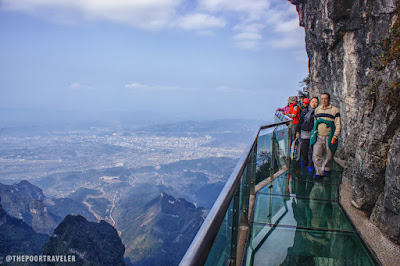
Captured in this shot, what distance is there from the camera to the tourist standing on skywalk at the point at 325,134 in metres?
7.06

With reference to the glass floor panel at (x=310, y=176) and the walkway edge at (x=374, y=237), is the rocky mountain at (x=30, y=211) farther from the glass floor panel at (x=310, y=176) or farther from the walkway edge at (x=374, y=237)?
the walkway edge at (x=374, y=237)

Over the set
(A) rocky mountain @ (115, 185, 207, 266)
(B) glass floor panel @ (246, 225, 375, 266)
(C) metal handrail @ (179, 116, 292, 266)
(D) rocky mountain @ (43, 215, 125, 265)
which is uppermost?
(C) metal handrail @ (179, 116, 292, 266)

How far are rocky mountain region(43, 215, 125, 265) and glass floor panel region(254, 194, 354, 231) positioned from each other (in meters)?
40.0

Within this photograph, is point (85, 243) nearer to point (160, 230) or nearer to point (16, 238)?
point (16, 238)

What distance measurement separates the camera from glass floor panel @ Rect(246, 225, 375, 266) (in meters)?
3.48

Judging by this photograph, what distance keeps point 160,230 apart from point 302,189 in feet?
229

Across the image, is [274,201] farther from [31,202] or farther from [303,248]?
[31,202]

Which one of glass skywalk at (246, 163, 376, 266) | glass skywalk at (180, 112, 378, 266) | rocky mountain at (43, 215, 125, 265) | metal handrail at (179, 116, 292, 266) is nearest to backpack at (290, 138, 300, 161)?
glass skywalk at (180, 112, 378, 266)

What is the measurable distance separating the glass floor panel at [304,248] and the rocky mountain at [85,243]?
41.1 m

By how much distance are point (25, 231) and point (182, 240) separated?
3286 cm

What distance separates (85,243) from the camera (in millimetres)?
42219

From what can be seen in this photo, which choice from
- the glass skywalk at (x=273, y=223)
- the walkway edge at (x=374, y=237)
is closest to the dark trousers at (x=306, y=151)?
the glass skywalk at (x=273, y=223)

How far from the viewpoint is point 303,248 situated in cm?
382

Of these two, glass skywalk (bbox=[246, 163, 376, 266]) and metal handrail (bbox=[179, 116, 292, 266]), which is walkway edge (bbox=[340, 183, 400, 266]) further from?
metal handrail (bbox=[179, 116, 292, 266])
